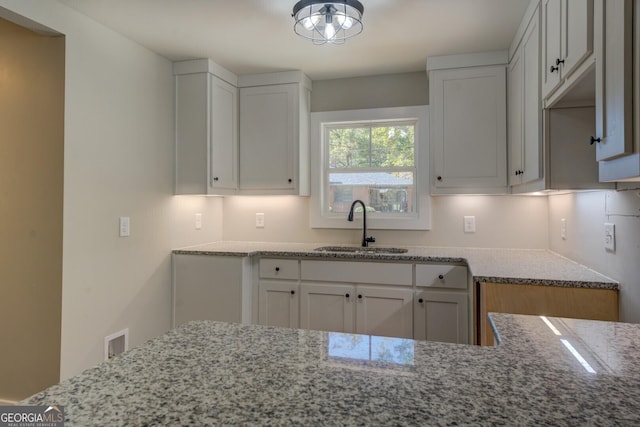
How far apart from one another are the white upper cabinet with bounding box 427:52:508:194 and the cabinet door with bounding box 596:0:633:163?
168cm

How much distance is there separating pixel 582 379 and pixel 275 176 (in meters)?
2.69

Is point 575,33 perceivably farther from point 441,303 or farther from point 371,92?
point 371,92

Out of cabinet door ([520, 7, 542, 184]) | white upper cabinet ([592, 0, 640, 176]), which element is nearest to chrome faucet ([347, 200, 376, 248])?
cabinet door ([520, 7, 542, 184])

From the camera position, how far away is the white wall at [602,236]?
157 centimetres

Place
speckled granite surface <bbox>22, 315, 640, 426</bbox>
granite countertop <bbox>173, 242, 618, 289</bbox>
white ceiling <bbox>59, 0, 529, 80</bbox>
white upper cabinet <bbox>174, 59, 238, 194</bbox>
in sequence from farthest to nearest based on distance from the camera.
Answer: white upper cabinet <bbox>174, 59, 238, 194</bbox>, white ceiling <bbox>59, 0, 529, 80</bbox>, granite countertop <bbox>173, 242, 618, 289</bbox>, speckled granite surface <bbox>22, 315, 640, 426</bbox>

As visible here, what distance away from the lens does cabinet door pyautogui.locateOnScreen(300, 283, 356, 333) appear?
8.96 ft

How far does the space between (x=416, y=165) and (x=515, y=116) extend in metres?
0.86

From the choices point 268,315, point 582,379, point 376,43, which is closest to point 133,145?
point 268,315

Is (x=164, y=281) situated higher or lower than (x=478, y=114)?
lower

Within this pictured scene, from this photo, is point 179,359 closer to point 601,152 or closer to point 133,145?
point 601,152

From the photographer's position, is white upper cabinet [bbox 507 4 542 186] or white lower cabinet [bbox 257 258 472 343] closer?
white upper cabinet [bbox 507 4 542 186]

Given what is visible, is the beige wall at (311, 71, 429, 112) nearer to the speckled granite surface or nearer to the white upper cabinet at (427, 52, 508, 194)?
the white upper cabinet at (427, 52, 508, 194)

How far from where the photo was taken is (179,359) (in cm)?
81

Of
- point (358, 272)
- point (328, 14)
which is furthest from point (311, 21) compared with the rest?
point (358, 272)
